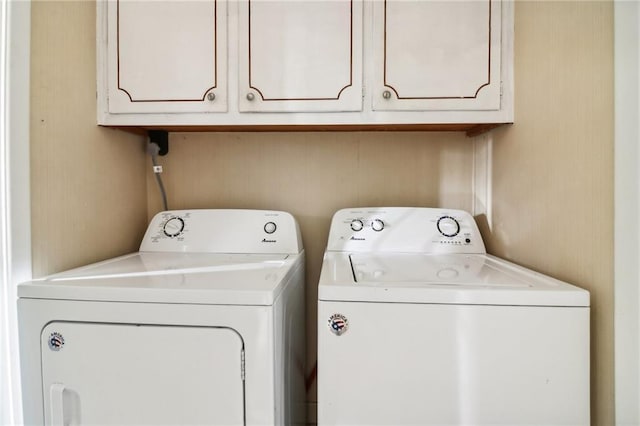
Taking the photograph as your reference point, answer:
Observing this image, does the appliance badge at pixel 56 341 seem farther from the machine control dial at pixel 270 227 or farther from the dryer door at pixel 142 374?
the machine control dial at pixel 270 227

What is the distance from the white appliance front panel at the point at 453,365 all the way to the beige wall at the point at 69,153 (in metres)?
0.85

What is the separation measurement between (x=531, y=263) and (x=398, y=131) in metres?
0.77

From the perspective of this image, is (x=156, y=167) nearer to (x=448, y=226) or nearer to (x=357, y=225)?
(x=357, y=225)

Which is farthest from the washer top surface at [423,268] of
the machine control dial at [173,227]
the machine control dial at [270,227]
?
the machine control dial at [173,227]

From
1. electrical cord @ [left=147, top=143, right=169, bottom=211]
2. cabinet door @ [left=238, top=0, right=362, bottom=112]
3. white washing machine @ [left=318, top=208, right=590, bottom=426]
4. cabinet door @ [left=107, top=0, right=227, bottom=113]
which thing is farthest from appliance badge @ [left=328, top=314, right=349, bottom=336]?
electrical cord @ [left=147, top=143, right=169, bottom=211]

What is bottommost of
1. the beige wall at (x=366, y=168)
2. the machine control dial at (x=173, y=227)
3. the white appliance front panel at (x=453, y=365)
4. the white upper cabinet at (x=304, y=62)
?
the white appliance front panel at (x=453, y=365)

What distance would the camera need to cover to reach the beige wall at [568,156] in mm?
928

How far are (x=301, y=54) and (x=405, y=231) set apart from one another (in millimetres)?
756

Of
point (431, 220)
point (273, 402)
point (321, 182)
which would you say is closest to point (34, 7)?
point (321, 182)

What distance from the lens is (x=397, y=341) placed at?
91cm

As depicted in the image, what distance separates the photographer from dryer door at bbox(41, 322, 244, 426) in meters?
0.92

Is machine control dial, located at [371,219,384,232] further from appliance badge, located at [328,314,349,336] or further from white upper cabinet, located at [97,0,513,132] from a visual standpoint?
appliance badge, located at [328,314,349,336]

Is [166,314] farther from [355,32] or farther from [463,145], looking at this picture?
[463,145]

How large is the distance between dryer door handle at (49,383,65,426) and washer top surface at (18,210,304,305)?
0.73 ft
